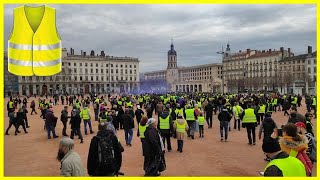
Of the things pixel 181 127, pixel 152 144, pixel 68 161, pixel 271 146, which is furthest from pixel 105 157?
pixel 181 127

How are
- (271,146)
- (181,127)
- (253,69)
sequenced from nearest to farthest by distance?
(271,146)
(181,127)
(253,69)

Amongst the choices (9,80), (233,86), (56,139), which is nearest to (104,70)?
(9,80)

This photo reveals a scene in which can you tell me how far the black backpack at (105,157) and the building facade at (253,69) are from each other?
88956mm

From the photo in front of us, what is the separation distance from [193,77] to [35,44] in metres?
168

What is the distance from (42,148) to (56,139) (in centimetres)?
221

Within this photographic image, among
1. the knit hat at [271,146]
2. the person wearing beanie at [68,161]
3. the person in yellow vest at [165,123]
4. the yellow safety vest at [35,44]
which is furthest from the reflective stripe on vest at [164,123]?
the knit hat at [271,146]

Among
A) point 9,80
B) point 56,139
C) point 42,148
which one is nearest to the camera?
point 42,148

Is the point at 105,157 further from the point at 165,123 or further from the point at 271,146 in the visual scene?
the point at 165,123

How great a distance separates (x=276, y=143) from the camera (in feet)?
14.5

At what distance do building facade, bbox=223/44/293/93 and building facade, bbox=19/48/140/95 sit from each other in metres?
37.6

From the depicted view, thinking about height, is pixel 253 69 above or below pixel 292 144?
above

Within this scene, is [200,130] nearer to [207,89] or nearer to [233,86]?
[233,86]

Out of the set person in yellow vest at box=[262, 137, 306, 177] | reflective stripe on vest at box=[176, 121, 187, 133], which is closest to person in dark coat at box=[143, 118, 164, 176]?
reflective stripe on vest at box=[176, 121, 187, 133]

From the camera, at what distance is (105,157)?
6164 millimetres
